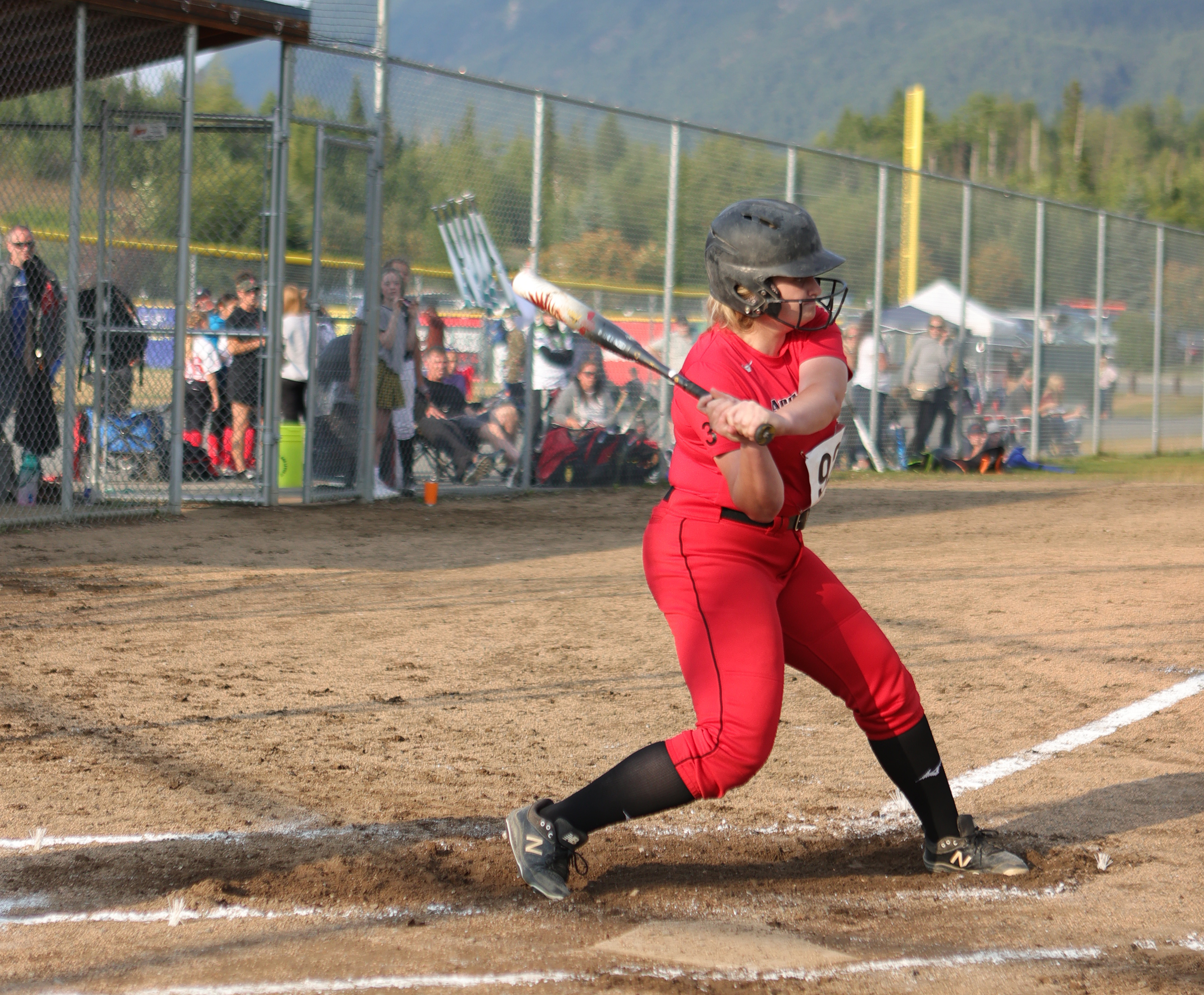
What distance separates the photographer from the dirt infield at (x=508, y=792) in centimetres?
312

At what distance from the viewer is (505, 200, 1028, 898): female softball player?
10.9ft

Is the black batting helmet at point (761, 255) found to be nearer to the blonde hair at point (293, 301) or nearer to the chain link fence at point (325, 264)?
the chain link fence at point (325, 264)

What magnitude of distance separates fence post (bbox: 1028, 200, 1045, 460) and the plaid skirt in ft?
38.7

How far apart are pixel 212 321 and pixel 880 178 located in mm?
10008

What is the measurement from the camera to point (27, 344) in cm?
1016

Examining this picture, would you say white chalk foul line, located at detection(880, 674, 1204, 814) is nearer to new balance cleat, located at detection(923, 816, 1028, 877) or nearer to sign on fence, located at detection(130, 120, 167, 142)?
new balance cleat, located at detection(923, 816, 1028, 877)

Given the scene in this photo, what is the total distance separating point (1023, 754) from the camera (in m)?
4.93

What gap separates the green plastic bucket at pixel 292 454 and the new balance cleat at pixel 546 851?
9304 mm

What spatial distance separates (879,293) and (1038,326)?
4.14 meters

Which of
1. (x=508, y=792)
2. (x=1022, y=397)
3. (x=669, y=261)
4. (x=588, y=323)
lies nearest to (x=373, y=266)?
(x=669, y=261)

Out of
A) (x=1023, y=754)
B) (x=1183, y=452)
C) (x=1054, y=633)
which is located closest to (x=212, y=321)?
(x=1054, y=633)

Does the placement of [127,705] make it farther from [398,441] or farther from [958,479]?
[958,479]

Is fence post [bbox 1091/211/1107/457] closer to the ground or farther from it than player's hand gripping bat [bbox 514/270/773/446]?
farther from it

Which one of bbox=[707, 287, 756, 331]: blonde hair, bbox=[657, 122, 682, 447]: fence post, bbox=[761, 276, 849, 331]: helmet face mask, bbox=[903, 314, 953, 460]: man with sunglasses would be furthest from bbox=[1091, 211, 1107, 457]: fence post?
bbox=[707, 287, 756, 331]: blonde hair
